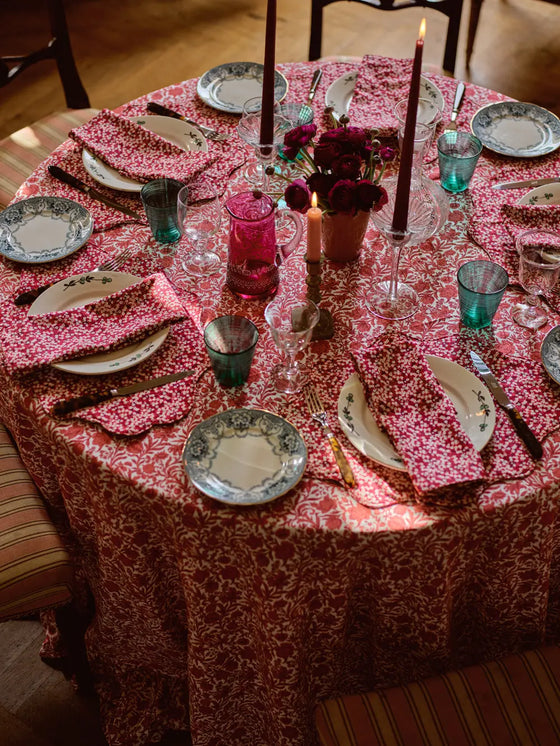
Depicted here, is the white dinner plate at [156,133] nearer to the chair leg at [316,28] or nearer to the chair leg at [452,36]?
the chair leg at [316,28]

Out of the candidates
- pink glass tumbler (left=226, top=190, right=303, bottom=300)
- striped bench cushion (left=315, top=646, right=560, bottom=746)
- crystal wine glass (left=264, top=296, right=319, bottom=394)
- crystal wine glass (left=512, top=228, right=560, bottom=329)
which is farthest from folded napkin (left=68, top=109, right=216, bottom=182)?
striped bench cushion (left=315, top=646, right=560, bottom=746)

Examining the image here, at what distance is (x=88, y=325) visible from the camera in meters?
1.35

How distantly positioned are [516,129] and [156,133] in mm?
837

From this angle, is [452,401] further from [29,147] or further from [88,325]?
[29,147]

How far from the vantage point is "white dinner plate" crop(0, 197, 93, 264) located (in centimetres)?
149

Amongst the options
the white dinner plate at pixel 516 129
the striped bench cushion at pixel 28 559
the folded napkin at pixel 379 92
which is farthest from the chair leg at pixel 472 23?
the striped bench cushion at pixel 28 559

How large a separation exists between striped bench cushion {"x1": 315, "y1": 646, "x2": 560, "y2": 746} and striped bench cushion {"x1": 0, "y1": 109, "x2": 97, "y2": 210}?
1590 mm

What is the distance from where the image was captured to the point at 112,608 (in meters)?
1.42

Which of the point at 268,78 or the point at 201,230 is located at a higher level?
the point at 268,78

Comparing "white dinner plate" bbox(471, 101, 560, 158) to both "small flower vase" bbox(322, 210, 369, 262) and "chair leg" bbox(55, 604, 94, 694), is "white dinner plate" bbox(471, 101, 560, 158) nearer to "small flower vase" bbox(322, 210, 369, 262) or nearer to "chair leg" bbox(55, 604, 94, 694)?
"small flower vase" bbox(322, 210, 369, 262)

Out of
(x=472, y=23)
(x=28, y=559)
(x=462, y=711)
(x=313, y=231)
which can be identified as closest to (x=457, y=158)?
(x=313, y=231)

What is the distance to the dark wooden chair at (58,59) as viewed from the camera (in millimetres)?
2141

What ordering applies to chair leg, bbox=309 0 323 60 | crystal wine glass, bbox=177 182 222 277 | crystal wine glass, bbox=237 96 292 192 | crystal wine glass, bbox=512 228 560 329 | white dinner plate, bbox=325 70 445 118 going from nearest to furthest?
crystal wine glass, bbox=512 228 560 329 < crystal wine glass, bbox=177 182 222 277 < crystal wine glass, bbox=237 96 292 192 < white dinner plate, bbox=325 70 445 118 < chair leg, bbox=309 0 323 60

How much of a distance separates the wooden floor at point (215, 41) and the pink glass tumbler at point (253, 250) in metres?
2.30
